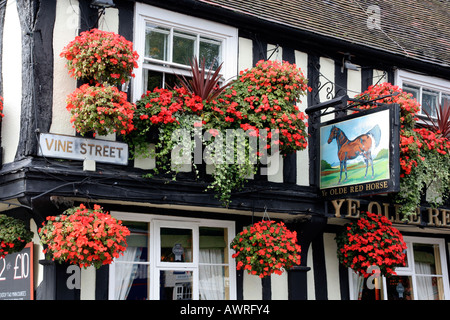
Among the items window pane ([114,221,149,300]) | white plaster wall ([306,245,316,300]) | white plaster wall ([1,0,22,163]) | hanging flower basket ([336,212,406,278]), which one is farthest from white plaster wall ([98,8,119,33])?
hanging flower basket ([336,212,406,278])

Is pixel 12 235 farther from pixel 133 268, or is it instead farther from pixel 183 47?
pixel 183 47

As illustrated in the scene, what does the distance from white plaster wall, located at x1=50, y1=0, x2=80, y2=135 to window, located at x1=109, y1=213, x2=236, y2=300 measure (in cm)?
132

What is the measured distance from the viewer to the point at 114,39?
21.7 ft

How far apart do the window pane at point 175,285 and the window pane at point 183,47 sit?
2.65 meters

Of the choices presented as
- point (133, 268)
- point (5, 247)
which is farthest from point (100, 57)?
point (133, 268)

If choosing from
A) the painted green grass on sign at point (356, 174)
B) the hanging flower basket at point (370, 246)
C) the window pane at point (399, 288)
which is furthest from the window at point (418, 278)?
the painted green grass on sign at point (356, 174)

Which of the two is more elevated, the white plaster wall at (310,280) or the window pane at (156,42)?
the window pane at (156,42)

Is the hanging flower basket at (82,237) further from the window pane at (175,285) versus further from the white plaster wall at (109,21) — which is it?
the white plaster wall at (109,21)

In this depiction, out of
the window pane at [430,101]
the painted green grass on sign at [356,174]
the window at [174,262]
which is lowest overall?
the window at [174,262]

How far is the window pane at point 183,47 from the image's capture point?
7.67m

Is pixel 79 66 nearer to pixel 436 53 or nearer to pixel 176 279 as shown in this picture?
pixel 176 279

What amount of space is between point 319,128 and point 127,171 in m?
2.82

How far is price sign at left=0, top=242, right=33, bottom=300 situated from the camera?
6859mm

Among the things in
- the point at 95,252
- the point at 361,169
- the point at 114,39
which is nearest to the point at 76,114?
the point at 114,39
